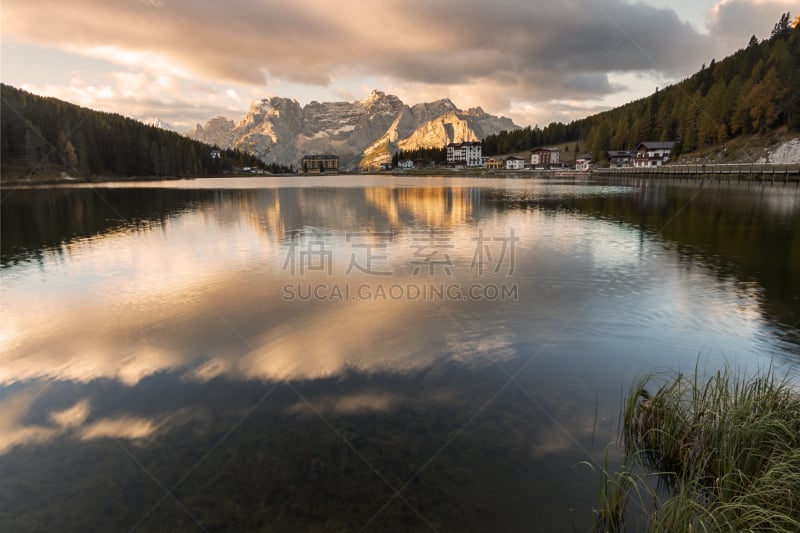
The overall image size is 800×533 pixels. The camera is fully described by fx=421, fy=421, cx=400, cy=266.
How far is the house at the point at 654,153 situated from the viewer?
533 ft

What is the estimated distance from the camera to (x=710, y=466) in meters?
8.49

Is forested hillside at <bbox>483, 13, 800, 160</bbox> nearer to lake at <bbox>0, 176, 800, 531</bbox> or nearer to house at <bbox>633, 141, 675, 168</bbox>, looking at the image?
house at <bbox>633, 141, 675, 168</bbox>

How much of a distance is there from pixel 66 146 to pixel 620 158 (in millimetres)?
222310

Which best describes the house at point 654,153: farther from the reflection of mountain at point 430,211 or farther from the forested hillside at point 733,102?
the reflection of mountain at point 430,211

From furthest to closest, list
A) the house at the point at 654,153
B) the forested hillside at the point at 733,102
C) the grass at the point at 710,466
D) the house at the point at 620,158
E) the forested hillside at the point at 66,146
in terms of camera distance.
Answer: the house at the point at 620,158 → the house at the point at 654,153 → the forested hillside at the point at 66,146 → the forested hillside at the point at 733,102 → the grass at the point at 710,466

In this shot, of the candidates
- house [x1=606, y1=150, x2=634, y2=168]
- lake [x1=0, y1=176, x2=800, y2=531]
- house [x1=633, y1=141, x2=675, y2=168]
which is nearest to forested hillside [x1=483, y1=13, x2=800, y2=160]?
house [x1=633, y1=141, x2=675, y2=168]

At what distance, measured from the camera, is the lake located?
8656mm

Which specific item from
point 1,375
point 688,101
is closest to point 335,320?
point 1,375

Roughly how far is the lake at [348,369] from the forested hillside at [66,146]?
152 meters

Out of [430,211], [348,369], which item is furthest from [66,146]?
[348,369]

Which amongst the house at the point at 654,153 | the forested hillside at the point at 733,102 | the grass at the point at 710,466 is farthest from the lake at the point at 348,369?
the house at the point at 654,153

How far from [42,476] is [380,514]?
7600 millimetres

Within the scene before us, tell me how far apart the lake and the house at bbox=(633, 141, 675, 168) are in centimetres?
15259

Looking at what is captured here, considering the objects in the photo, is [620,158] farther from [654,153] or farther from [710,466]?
[710,466]
